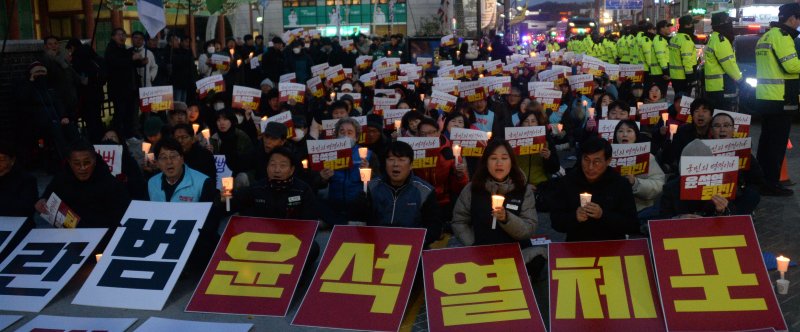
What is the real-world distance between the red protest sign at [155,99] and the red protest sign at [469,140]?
16.3ft

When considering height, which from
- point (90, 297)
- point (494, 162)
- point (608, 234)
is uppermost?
point (494, 162)

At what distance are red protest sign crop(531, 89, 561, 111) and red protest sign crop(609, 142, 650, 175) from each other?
5492 mm

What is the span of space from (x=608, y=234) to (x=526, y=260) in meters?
0.63

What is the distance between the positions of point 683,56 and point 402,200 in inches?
403

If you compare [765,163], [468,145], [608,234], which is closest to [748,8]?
[765,163]

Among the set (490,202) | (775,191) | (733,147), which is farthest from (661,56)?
(490,202)

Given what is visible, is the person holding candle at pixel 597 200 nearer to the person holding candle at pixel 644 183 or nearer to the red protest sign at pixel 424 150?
the person holding candle at pixel 644 183

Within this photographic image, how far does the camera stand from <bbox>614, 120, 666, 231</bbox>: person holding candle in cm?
823

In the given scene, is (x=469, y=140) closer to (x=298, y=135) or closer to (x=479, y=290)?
(x=298, y=135)

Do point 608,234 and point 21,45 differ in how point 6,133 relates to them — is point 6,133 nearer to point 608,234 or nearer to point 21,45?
point 21,45

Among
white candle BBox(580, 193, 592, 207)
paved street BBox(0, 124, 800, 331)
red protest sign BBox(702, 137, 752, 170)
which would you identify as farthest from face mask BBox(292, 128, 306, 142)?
white candle BBox(580, 193, 592, 207)

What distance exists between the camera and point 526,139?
9383 millimetres

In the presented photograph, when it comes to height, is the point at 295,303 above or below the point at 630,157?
below

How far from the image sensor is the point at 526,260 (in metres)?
6.91
